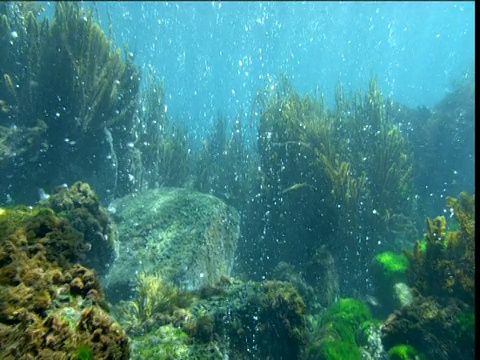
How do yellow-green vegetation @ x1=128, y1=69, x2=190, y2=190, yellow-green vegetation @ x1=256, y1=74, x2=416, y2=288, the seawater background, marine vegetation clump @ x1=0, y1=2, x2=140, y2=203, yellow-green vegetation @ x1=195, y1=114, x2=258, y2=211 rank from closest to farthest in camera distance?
marine vegetation clump @ x1=0, y1=2, x2=140, y2=203, yellow-green vegetation @ x1=256, y1=74, x2=416, y2=288, yellow-green vegetation @ x1=195, y1=114, x2=258, y2=211, yellow-green vegetation @ x1=128, y1=69, x2=190, y2=190, the seawater background

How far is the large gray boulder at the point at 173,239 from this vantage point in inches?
224

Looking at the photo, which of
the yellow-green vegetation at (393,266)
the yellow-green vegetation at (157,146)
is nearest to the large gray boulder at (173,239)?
the yellow-green vegetation at (157,146)

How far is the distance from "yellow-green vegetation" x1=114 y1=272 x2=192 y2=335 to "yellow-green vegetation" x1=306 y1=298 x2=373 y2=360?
5.85ft

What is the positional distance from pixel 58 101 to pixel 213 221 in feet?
14.7

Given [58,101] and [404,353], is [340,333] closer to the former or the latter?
[404,353]

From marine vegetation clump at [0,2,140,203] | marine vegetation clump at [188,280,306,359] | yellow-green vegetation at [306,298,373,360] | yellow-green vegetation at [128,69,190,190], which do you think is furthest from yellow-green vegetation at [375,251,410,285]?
yellow-green vegetation at [128,69,190,190]

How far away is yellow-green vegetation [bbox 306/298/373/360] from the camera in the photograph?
13.2 ft

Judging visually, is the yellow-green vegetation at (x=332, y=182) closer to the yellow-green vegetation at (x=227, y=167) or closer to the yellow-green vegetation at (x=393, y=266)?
the yellow-green vegetation at (x=393, y=266)

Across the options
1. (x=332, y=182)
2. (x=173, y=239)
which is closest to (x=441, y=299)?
(x=332, y=182)

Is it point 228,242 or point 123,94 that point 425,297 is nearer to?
point 228,242

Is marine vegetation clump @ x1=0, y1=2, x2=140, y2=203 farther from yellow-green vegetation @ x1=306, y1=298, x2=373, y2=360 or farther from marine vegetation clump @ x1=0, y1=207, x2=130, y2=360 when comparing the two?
yellow-green vegetation @ x1=306, y1=298, x2=373, y2=360

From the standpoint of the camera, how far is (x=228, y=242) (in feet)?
23.3

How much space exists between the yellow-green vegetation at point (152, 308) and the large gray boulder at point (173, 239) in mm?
848

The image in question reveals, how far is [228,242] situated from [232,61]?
258 ft
